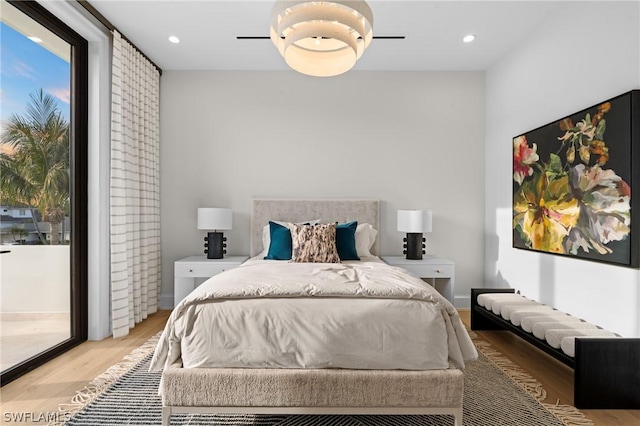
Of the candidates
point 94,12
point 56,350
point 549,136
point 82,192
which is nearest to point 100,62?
point 94,12

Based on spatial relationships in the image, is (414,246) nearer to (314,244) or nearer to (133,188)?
(314,244)

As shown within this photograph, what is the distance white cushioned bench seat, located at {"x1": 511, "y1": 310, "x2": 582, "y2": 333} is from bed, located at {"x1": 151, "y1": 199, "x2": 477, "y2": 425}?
0.98 m

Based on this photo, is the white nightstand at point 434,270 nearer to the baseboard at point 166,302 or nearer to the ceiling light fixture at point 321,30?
the ceiling light fixture at point 321,30

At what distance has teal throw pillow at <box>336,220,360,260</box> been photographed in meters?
3.50

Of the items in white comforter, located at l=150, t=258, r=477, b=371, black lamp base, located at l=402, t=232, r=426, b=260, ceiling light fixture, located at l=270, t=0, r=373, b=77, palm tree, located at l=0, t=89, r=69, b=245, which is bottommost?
white comforter, located at l=150, t=258, r=477, b=371

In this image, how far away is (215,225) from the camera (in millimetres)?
3811

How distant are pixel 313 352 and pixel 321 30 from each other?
1.60 m

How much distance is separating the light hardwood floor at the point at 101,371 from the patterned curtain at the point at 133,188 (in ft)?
0.94

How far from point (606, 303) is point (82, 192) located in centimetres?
401

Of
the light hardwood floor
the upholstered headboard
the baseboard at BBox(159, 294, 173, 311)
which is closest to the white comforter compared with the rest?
the light hardwood floor

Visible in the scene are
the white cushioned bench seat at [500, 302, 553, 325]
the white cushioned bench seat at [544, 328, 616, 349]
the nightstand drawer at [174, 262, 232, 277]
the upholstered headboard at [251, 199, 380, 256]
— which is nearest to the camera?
the white cushioned bench seat at [544, 328, 616, 349]

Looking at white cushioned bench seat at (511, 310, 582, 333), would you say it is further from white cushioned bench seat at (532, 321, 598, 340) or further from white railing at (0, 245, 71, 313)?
white railing at (0, 245, 71, 313)

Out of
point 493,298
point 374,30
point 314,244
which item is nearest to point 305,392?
point 314,244

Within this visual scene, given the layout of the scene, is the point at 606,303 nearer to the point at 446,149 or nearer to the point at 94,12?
the point at 446,149
